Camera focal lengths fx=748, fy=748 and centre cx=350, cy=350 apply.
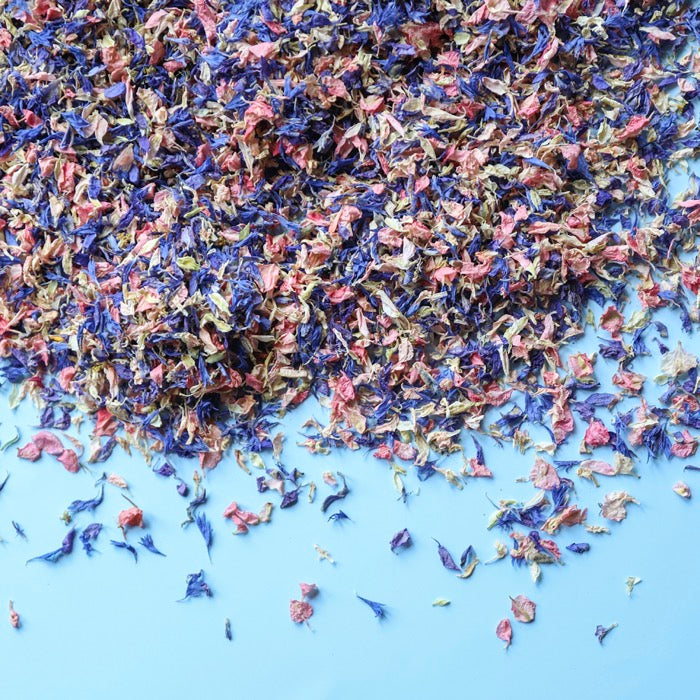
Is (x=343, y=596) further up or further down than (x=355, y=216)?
further down

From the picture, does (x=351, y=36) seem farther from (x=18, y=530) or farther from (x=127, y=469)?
(x=18, y=530)

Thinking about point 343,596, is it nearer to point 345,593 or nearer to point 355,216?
point 345,593

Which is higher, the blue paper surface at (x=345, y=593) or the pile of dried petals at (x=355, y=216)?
the pile of dried petals at (x=355, y=216)

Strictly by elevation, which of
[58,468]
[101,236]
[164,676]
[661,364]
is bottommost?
[164,676]

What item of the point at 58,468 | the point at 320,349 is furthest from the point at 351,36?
the point at 58,468

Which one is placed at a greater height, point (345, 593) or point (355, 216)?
point (355, 216)

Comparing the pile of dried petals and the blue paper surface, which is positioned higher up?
the pile of dried petals

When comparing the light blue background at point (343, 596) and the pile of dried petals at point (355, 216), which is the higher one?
the pile of dried petals at point (355, 216)

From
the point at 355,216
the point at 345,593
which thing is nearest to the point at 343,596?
the point at 345,593
